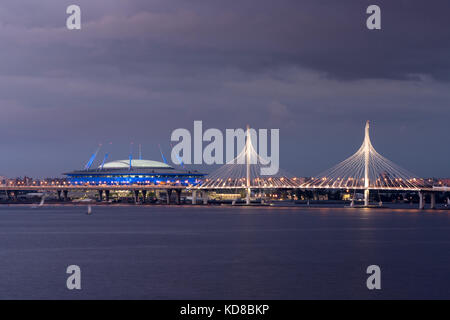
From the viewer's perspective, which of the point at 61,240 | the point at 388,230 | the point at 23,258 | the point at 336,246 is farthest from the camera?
the point at 388,230

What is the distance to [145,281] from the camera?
3850cm

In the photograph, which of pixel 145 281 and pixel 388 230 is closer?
pixel 145 281

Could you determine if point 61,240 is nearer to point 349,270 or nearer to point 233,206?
point 349,270

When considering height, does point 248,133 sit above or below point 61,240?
above

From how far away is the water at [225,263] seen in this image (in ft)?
116

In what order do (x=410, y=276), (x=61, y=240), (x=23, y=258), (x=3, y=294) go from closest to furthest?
1. (x=3, y=294)
2. (x=410, y=276)
3. (x=23, y=258)
4. (x=61, y=240)

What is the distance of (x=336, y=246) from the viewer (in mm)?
58219

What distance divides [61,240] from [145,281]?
28122mm

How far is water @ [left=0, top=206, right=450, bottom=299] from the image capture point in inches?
1396

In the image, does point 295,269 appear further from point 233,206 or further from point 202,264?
point 233,206

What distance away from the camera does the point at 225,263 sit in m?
46.6

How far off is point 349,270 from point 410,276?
12.1 ft

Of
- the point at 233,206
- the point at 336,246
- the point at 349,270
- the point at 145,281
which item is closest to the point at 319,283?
the point at 349,270
